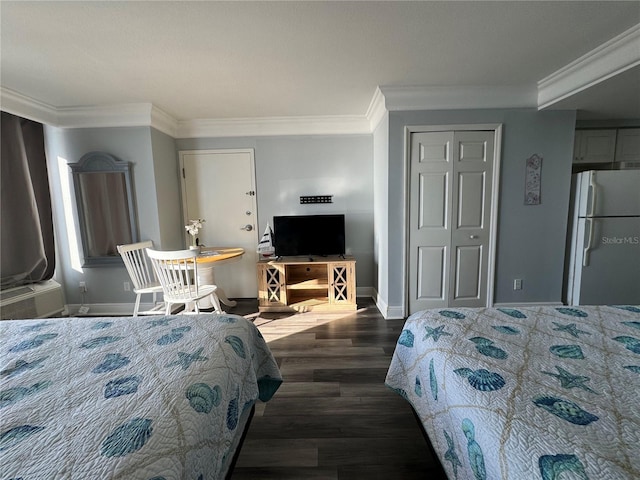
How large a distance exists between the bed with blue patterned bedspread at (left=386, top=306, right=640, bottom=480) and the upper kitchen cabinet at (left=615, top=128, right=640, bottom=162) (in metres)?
2.73

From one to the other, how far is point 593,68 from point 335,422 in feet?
10.5

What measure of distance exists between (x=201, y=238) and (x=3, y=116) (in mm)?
2137

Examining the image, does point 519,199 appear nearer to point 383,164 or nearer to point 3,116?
point 383,164

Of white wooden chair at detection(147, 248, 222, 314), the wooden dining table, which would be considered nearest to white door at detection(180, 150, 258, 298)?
the wooden dining table

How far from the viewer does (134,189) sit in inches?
116

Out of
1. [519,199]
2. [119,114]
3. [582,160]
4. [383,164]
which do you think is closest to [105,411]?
[383,164]

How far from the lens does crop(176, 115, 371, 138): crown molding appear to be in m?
3.28

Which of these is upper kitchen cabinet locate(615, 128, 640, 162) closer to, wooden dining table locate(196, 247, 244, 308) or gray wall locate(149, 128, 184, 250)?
wooden dining table locate(196, 247, 244, 308)

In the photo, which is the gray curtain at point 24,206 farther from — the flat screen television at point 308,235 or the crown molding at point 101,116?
the flat screen television at point 308,235

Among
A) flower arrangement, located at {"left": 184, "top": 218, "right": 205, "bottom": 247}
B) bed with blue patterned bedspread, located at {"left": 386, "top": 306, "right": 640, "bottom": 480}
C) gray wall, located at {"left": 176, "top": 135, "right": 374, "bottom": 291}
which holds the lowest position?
bed with blue patterned bedspread, located at {"left": 386, "top": 306, "right": 640, "bottom": 480}

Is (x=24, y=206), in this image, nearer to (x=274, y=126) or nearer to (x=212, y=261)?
(x=212, y=261)

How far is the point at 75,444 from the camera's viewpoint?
0.60 m

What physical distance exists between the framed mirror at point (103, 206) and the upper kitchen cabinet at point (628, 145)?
543 centimetres

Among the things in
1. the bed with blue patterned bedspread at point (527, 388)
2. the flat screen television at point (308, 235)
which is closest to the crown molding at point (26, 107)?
the flat screen television at point (308, 235)
